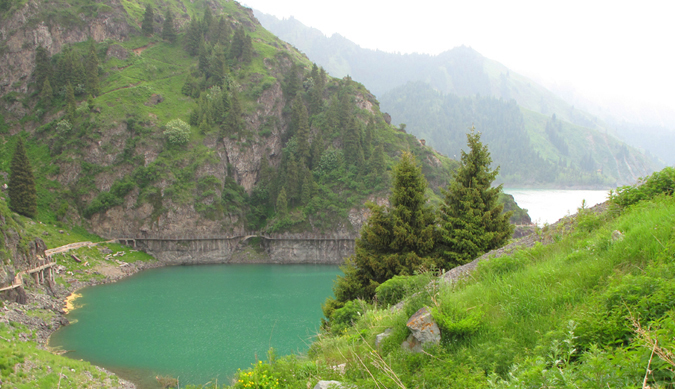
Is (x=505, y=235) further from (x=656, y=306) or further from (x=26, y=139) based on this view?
(x=26, y=139)

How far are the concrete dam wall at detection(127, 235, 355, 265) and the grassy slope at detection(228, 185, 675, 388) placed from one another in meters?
53.8

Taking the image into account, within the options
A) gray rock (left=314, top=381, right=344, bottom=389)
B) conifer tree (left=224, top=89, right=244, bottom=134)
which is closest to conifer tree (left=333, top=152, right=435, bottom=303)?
gray rock (left=314, top=381, right=344, bottom=389)

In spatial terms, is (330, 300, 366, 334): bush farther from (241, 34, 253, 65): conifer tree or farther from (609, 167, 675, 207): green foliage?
(241, 34, 253, 65): conifer tree

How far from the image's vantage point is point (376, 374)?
5.34 m

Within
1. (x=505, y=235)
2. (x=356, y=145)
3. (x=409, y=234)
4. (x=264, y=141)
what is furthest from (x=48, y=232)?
(x=505, y=235)

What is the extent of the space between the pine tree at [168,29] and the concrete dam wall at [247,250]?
54704 millimetres

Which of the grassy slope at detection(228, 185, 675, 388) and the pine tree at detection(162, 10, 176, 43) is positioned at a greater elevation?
the pine tree at detection(162, 10, 176, 43)

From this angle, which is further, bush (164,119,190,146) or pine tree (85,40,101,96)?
pine tree (85,40,101,96)

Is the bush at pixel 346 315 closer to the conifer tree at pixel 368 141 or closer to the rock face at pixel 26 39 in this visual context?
the conifer tree at pixel 368 141

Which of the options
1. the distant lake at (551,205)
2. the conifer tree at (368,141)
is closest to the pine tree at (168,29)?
the conifer tree at (368,141)

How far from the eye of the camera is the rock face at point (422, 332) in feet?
18.4

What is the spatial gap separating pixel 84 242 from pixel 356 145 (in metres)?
47.7

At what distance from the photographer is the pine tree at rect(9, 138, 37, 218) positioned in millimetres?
49625

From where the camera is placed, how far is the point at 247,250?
6384 centimetres
